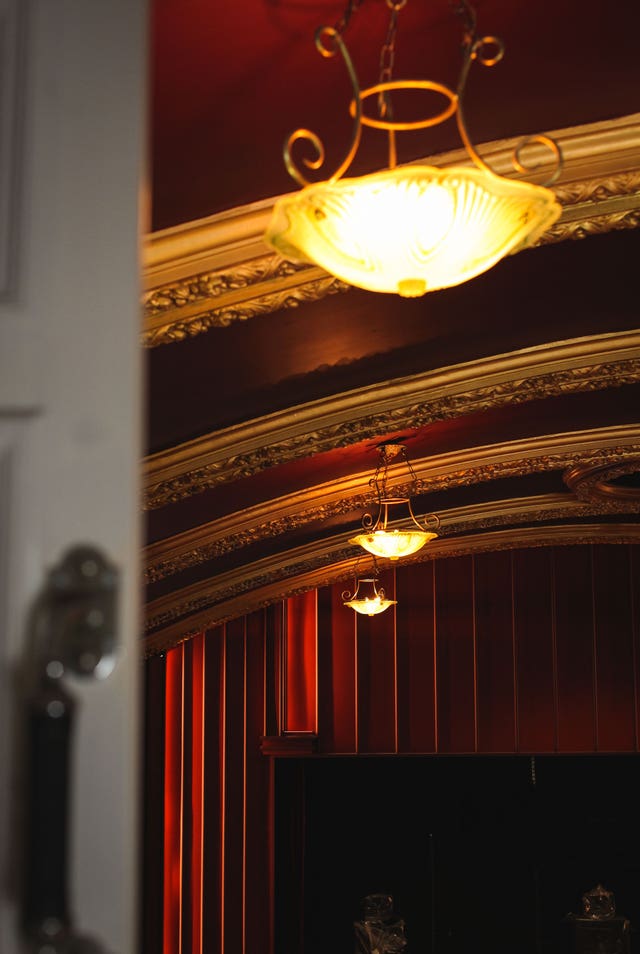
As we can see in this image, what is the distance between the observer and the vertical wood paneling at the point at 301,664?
12.3 m

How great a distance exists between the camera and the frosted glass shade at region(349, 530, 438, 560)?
7.43m

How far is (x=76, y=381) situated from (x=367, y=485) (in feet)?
23.7

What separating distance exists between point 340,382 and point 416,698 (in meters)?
7.13

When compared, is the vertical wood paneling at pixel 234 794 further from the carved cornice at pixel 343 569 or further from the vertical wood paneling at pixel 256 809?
the carved cornice at pixel 343 569

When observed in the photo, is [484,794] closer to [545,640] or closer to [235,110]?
[545,640]

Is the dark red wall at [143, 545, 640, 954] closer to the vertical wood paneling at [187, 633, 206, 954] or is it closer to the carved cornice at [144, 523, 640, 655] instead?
the vertical wood paneling at [187, 633, 206, 954]

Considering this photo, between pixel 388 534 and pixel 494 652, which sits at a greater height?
pixel 388 534

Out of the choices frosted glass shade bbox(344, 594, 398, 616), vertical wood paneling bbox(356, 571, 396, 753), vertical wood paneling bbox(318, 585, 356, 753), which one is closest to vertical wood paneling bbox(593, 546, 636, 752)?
vertical wood paneling bbox(356, 571, 396, 753)

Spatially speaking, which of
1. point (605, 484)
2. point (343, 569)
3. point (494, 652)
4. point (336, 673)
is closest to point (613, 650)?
point (494, 652)

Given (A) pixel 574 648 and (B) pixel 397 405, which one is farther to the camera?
(A) pixel 574 648

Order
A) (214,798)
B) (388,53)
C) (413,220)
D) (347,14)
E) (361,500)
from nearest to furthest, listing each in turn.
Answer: (413,220)
(347,14)
(388,53)
(361,500)
(214,798)

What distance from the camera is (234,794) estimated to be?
12266 millimetres

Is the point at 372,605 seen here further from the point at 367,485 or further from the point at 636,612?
the point at 636,612

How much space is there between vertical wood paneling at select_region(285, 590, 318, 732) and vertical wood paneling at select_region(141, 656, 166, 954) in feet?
4.15
